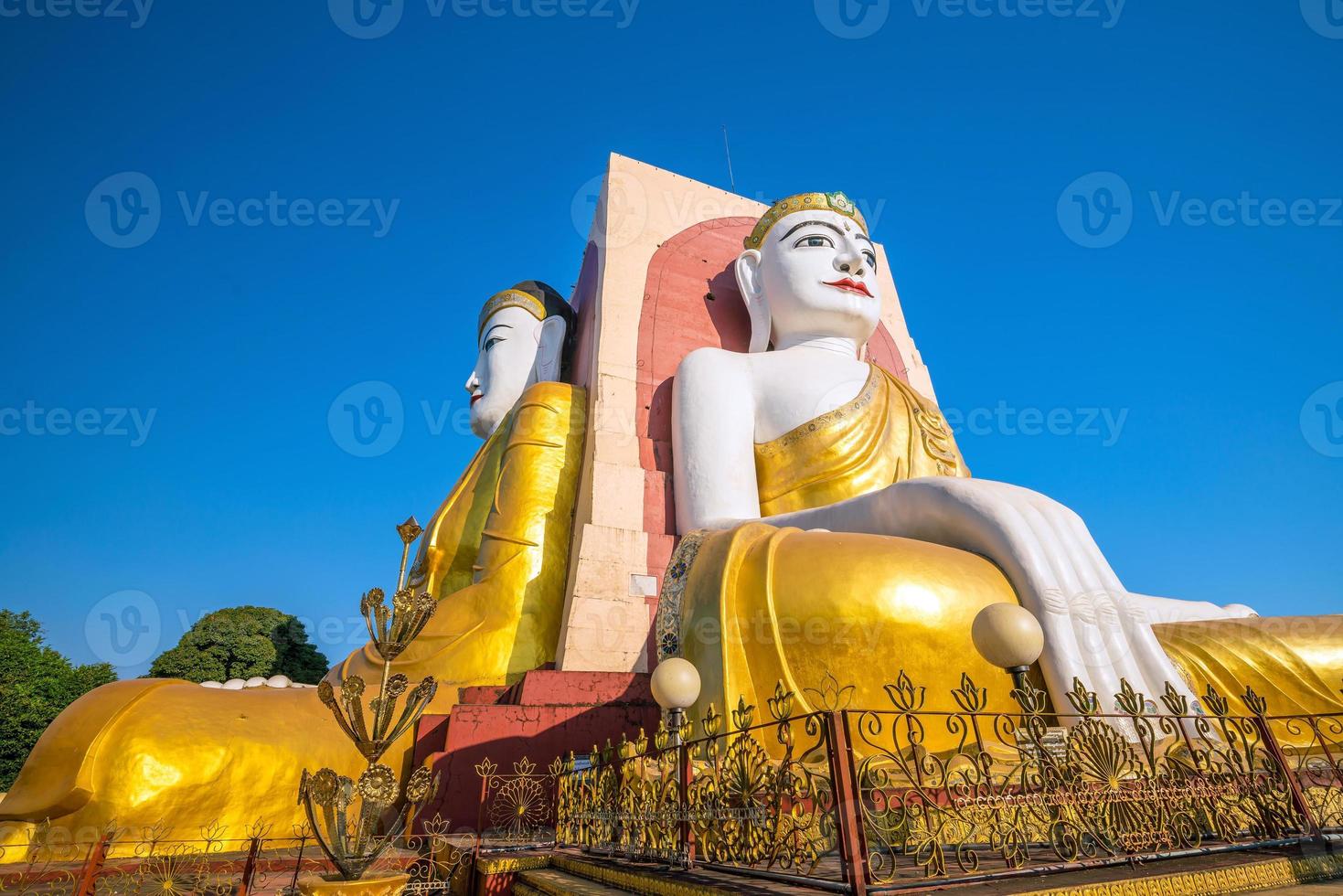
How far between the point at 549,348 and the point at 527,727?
5408 millimetres

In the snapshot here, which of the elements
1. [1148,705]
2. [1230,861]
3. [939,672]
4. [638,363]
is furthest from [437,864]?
[638,363]

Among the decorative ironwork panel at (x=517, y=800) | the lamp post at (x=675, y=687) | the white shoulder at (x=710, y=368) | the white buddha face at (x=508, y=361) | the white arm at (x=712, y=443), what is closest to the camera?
the lamp post at (x=675, y=687)

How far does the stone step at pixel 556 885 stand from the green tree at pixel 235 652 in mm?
15013

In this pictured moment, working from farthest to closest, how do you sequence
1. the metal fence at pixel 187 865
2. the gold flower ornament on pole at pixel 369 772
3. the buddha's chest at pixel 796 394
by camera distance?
the buddha's chest at pixel 796 394
the metal fence at pixel 187 865
the gold flower ornament on pole at pixel 369 772

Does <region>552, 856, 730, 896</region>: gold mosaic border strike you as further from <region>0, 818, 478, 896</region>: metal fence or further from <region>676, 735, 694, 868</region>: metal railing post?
<region>0, 818, 478, 896</region>: metal fence

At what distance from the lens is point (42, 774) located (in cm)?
361

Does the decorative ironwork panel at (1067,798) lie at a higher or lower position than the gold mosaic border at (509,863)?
higher

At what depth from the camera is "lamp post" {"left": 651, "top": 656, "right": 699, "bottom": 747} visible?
3.28m

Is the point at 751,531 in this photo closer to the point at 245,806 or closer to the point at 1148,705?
the point at 1148,705

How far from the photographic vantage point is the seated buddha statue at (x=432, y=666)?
3615mm

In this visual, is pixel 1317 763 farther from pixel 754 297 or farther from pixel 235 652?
pixel 235 652

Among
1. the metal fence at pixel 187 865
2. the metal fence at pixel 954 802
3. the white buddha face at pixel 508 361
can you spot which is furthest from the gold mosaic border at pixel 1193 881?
the white buddha face at pixel 508 361

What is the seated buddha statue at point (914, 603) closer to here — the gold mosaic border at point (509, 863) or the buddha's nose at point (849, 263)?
the gold mosaic border at point (509, 863)

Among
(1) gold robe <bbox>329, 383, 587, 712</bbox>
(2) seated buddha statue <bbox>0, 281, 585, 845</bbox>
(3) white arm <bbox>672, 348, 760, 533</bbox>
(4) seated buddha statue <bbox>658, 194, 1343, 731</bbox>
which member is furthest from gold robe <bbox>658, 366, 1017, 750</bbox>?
(2) seated buddha statue <bbox>0, 281, 585, 845</bbox>
